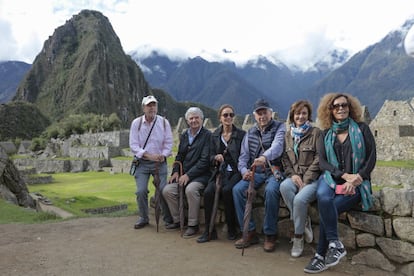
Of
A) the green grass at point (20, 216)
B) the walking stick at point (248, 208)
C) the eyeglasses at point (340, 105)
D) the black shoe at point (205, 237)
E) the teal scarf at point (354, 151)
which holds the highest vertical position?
the eyeglasses at point (340, 105)

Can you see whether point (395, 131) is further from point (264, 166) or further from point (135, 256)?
point (135, 256)

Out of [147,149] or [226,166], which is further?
[147,149]

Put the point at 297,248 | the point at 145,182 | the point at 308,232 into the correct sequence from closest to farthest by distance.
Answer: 1. the point at 297,248
2. the point at 308,232
3. the point at 145,182

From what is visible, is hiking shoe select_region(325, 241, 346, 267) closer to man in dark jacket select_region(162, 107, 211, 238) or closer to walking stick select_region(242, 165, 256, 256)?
walking stick select_region(242, 165, 256, 256)

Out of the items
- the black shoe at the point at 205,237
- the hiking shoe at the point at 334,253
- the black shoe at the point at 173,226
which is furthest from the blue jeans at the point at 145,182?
the hiking shoe at the point at 334,253

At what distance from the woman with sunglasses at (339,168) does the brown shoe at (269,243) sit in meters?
0.69

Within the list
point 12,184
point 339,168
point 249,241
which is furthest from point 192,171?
point 12,184

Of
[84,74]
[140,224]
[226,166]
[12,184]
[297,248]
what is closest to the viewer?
[297,248]

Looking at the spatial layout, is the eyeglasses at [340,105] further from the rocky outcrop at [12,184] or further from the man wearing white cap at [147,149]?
the rocky outcrop at [12,184]

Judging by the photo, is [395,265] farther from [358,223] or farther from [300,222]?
[300,222]

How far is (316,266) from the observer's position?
392cm

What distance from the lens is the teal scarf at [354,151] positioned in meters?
4.02

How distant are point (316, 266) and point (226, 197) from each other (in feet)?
5.23

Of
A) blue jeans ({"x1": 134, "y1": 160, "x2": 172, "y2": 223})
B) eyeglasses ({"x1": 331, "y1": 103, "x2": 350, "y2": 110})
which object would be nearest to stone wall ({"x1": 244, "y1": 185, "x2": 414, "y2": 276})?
eyeglasses ({"x1": 331, "y1": 103, "x2": 350, "y2": 110})
